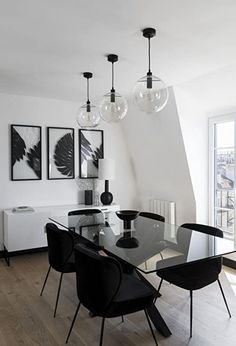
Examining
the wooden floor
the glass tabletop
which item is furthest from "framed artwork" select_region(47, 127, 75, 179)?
the wooden floor

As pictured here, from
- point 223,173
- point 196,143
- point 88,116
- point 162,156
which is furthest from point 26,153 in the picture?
point 223,173

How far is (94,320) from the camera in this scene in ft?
9.11

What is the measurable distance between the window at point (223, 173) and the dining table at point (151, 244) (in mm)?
1390

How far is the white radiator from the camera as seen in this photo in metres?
4.94

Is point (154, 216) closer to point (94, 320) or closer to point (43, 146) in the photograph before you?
point (94, 320)

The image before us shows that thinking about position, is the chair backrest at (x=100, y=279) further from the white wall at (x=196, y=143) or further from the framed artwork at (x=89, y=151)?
the framed artwork at (x=89, y=151)

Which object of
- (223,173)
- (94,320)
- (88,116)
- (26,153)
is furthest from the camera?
(26,153)

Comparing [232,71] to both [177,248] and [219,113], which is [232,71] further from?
[177,248]

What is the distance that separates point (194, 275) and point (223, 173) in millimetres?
2195

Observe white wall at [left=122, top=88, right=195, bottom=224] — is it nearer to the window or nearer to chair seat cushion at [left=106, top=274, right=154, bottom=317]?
the window

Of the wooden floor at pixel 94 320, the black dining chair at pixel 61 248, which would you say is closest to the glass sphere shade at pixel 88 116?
the black dining chair at pixel 61 248

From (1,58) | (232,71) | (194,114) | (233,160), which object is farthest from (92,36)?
(233,160)

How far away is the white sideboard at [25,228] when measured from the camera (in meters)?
4.34

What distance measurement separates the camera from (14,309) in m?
3.00
